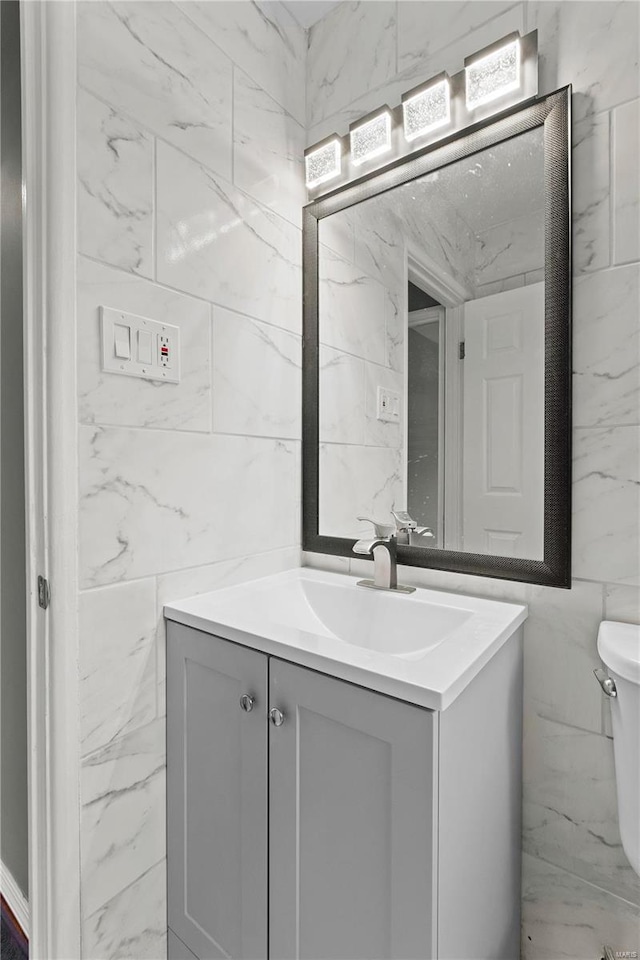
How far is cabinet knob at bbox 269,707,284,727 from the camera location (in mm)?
867

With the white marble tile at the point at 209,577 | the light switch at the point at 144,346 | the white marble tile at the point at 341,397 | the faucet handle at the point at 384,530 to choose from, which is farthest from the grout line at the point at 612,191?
the white marble tile at the point at 209,577

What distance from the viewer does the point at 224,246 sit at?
4.02 feet

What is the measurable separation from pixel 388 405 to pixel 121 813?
3.68ft

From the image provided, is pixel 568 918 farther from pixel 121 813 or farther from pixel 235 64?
pixel 235 64

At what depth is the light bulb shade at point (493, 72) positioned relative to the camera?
108 centimetres

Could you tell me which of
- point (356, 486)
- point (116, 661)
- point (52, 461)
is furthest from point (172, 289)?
point (116, 661)

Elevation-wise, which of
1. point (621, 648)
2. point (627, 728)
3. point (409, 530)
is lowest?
point (627, 728)

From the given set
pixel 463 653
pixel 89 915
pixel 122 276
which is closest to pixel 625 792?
pixel 463 653

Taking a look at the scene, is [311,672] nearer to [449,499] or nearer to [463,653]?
[463,653]

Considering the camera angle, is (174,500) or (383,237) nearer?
(174,500)

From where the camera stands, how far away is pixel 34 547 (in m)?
0.92

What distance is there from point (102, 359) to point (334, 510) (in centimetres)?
76

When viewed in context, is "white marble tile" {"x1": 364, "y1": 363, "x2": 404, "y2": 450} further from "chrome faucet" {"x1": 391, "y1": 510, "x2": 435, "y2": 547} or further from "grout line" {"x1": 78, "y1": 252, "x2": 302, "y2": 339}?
"grout line" {"x1": 78, "y1": 252, "x2": 302, "y2": 339}

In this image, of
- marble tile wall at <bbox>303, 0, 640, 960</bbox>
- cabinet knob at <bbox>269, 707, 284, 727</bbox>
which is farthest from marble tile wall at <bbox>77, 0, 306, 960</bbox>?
marble tile wall at <bbox>303, 0, 640, 960</bbox>
